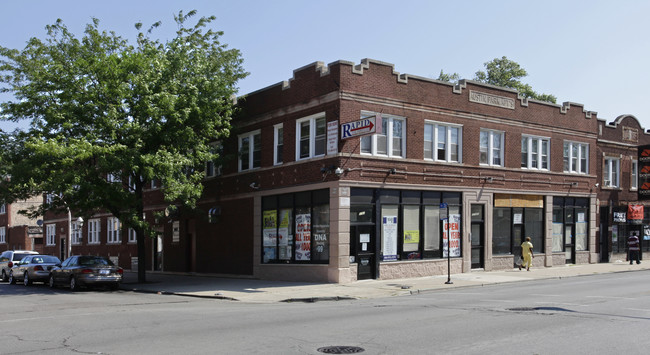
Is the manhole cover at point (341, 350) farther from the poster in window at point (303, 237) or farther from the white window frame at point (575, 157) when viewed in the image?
the white window frame at point (575, 157)

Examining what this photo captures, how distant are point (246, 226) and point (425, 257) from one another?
336 inches

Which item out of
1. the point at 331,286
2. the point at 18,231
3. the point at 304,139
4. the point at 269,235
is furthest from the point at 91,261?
the point at 18,231

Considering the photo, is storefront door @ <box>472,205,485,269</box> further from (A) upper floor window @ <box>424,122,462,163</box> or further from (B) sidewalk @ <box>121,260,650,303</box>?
(A) upper floor window @ <box>424,122,462,163</box>

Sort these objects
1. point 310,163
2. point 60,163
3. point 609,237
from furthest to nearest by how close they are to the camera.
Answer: point 609,237
point 310,163
point 60,163

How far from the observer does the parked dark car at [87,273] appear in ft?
77.3

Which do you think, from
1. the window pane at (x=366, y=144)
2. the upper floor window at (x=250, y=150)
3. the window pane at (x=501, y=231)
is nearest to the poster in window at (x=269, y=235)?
the upper floor window at (x=250, y=150)

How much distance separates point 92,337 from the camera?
11.0 m

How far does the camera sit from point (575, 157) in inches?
1249

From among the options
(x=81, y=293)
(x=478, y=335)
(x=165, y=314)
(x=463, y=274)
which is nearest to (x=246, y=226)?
(x=81, y=293)

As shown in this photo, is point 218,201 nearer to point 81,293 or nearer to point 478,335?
point 81,293

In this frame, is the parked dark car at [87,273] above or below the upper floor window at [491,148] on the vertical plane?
below

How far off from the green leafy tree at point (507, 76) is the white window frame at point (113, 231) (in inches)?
1332

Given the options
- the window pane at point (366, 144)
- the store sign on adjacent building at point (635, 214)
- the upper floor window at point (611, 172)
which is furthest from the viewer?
the store sign on adjacent building at point (635, 214)

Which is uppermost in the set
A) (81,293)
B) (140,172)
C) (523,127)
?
(523,127)
